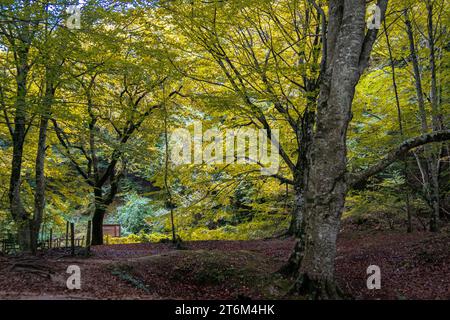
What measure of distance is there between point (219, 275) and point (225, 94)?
16.5ft

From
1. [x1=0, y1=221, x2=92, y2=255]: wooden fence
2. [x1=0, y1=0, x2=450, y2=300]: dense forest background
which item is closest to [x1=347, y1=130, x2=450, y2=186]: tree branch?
[x1=0, y1=0, x2=450, y2=300]: dense forest background

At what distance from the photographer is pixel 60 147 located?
14.0m

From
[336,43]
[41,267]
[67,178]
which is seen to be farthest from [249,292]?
[67,178]

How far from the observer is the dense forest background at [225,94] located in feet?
25.7

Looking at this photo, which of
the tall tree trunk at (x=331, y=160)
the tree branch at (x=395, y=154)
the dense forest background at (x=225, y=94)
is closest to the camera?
the tall tree trunk at (x=331, y=160)

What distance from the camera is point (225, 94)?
1036 centimetres

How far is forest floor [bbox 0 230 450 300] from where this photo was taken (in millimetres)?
6172

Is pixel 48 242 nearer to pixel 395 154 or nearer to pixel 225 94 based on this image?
pixel 225 94

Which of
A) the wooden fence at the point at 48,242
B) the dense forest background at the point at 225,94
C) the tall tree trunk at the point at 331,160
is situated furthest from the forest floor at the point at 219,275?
the dense forest background at the point at 225,94

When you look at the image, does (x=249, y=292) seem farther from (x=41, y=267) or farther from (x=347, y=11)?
(x=347, y=11)

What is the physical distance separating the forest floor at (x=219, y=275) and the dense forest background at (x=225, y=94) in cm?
137

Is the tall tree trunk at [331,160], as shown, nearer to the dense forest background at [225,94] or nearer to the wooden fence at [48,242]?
the dense forest background at [225,94]

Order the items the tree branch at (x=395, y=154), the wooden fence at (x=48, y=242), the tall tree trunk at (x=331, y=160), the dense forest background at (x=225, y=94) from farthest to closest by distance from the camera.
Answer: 1. the wooden fence at (x=48, y=242)
2. the dense forest background at (x=225, y=94)
3. the tree branch at (x=395, y=154)
4. the tall tree trunk at (x=331, y=160)
